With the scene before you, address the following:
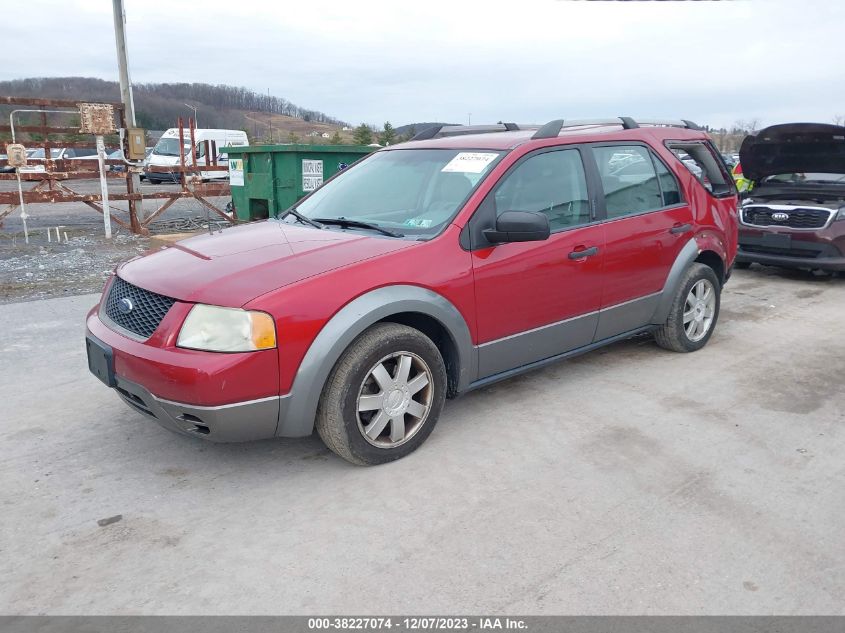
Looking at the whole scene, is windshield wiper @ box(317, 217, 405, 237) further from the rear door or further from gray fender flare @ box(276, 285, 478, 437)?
the rear door

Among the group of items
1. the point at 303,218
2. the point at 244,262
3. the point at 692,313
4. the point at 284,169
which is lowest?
the point at 692,313

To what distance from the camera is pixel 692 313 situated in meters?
5.31

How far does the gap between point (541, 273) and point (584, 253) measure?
16.4 inches

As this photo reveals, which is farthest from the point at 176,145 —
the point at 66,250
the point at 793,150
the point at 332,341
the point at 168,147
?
the point at 332,341

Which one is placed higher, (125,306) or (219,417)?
(125,306)

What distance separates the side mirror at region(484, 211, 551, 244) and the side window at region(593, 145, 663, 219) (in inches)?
39.0

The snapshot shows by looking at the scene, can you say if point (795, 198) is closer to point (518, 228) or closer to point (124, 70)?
point (518, 228)

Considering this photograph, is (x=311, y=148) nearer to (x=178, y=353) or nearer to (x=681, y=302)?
(x=681, y=302)

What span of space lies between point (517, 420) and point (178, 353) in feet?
6.56

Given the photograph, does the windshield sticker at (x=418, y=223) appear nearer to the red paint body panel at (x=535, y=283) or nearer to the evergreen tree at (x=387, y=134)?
the red paint body panel at (x=535, y=283)

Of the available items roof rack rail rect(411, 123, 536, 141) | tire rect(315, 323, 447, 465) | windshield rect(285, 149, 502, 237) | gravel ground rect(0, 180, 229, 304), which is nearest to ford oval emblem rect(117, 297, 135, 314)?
tire rect(315, 323, 447, 465)

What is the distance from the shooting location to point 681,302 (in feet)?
16.8

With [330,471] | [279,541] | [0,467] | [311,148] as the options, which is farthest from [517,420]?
[311,148]

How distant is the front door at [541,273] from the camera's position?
3.83 metres
